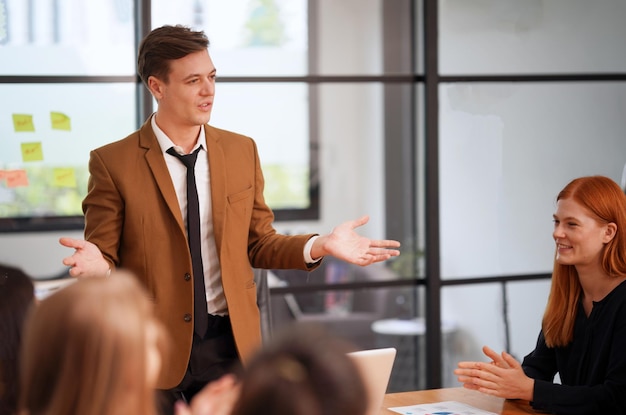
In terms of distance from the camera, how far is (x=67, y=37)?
4.15m

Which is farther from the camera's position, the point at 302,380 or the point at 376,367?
the point at 376,367

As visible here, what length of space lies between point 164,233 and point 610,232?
4.29 ft

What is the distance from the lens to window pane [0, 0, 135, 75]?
4.07m

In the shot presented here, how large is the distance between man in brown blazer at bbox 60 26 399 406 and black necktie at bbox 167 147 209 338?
2 cm

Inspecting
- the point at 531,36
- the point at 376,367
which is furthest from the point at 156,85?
the point at 531,36

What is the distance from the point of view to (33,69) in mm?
4086

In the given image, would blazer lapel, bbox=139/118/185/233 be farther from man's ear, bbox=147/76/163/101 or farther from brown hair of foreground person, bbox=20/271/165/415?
brown hair of foreground person, bbox=20/271/165/415

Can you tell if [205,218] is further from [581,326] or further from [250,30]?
[250,30]

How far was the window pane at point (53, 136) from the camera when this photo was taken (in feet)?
13.3

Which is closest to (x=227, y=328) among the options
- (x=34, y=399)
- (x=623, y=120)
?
(x=34, y=399)

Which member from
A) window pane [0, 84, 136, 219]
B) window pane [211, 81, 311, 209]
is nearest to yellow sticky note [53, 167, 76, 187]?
window pane [0, 84, 136, 219]

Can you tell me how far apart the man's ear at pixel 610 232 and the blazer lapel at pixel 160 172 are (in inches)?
48.7

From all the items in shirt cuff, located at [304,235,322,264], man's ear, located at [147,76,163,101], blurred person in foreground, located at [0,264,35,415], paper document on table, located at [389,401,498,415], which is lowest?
paper document on table, located at [389,401,498,415]

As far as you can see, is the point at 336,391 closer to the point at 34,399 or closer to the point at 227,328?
the point at 34,399
